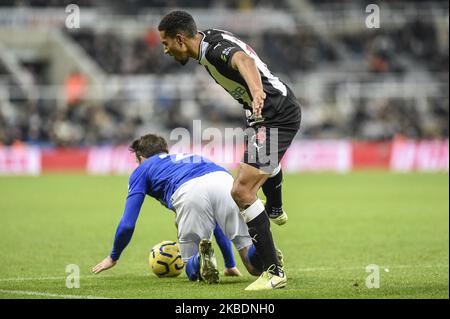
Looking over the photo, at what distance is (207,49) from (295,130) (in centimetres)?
107

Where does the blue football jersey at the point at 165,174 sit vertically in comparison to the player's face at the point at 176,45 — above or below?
below

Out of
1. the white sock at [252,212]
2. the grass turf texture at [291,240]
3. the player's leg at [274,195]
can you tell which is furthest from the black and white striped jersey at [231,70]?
the grass turf texture at [291,240]

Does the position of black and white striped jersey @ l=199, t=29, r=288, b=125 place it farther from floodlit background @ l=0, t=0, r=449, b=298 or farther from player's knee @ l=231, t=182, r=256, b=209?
floodlit background @ l=0, t=0, r=449, b=298

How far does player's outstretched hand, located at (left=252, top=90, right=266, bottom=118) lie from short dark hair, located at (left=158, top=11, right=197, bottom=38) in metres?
0.95

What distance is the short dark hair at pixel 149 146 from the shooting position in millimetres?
8516

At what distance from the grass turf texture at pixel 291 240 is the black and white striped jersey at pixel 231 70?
1.68m

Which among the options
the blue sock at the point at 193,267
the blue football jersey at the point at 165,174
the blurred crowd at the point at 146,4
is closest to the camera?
the blue sock at the point at 193,267

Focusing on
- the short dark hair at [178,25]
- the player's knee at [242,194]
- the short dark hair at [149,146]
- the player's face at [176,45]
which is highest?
the short dark hair at [178,25]

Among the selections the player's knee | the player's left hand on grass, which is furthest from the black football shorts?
the player's left hand on grass

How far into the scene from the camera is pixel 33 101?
29828mm

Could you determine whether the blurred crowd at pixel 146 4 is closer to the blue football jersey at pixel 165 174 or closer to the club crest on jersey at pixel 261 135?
the blue football jersey at pixel 165 174

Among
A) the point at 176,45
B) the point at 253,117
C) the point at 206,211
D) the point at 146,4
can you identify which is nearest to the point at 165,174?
the point at 206,211

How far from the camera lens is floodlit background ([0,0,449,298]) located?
11.5m
